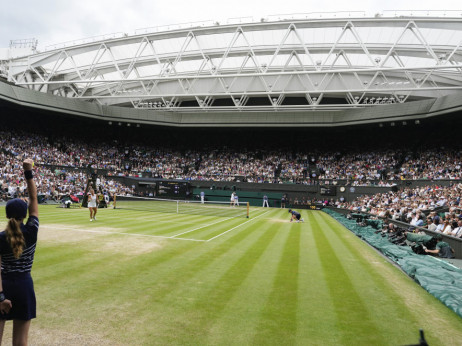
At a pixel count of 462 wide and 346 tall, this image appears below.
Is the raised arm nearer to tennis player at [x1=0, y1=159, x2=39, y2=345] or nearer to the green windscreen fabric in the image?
tennis player at [x1=0, y1=159, x2=39, y2=345]

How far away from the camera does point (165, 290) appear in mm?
7277

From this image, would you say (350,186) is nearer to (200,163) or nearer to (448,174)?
(448,174)

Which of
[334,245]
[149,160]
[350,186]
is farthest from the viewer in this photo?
[149,160]

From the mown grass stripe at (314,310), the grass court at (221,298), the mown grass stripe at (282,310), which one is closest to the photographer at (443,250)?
the grass court at (221,298)

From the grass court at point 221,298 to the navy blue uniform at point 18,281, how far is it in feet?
5.62

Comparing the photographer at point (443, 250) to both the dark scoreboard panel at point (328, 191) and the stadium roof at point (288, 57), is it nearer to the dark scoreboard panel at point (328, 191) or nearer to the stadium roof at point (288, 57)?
the stadium roof at point (288, 57)

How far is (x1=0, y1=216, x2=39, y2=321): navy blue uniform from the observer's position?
11.5 ft

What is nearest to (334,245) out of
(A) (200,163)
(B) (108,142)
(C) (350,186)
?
(C) (350,186)

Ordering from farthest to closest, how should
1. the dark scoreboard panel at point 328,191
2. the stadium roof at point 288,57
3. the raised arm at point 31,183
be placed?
the dark scoreboard panel at point 328,191 < the stadium roof at point 288,57 < the raised arm at point 31,183

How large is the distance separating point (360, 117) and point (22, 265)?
148 ft

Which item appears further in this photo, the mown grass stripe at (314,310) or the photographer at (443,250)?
the photographer at (443,250)

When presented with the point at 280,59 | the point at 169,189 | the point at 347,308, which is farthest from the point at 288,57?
the point at 347,308

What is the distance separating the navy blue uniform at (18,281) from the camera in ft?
11.5

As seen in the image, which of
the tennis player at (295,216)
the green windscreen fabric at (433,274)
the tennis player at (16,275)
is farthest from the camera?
the tennis player at (295,216)
